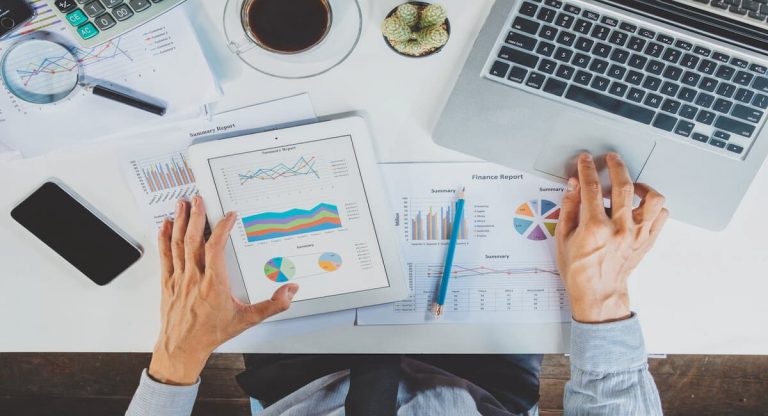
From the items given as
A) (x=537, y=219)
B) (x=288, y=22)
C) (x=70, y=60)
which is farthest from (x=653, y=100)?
(x=70, y=60)

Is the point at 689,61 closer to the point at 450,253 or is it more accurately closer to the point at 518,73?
the point at 518,73

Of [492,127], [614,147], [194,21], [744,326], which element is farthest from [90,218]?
[744,326]

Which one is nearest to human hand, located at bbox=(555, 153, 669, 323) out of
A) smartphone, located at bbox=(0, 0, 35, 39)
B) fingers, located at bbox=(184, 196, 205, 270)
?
fingers, located at bbox=(184, 196, 205, 270)

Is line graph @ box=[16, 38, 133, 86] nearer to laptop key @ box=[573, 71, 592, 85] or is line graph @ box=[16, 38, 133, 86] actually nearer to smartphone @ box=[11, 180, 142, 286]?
smartphone @ box=[11, 180, 142, 286]

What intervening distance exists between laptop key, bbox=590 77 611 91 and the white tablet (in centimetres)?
33

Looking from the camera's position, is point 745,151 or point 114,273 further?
point 114,273

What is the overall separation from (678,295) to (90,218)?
0.92 m

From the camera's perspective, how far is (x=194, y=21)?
2.72 feet

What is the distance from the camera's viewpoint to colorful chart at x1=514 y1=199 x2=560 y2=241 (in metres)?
0.87

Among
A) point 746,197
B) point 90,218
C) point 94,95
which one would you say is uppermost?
point 746,197

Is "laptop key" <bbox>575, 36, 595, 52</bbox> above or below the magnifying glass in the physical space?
above

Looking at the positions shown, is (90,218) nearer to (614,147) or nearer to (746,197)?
(614,147)

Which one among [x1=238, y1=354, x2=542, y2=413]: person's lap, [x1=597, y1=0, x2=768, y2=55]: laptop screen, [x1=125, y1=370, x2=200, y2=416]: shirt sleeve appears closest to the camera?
[x1=597, y1=0, x2=768, y2=55]: laptop screen

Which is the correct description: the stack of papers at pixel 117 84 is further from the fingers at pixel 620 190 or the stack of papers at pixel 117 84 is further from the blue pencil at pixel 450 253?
the fingers at pixel 620 190
